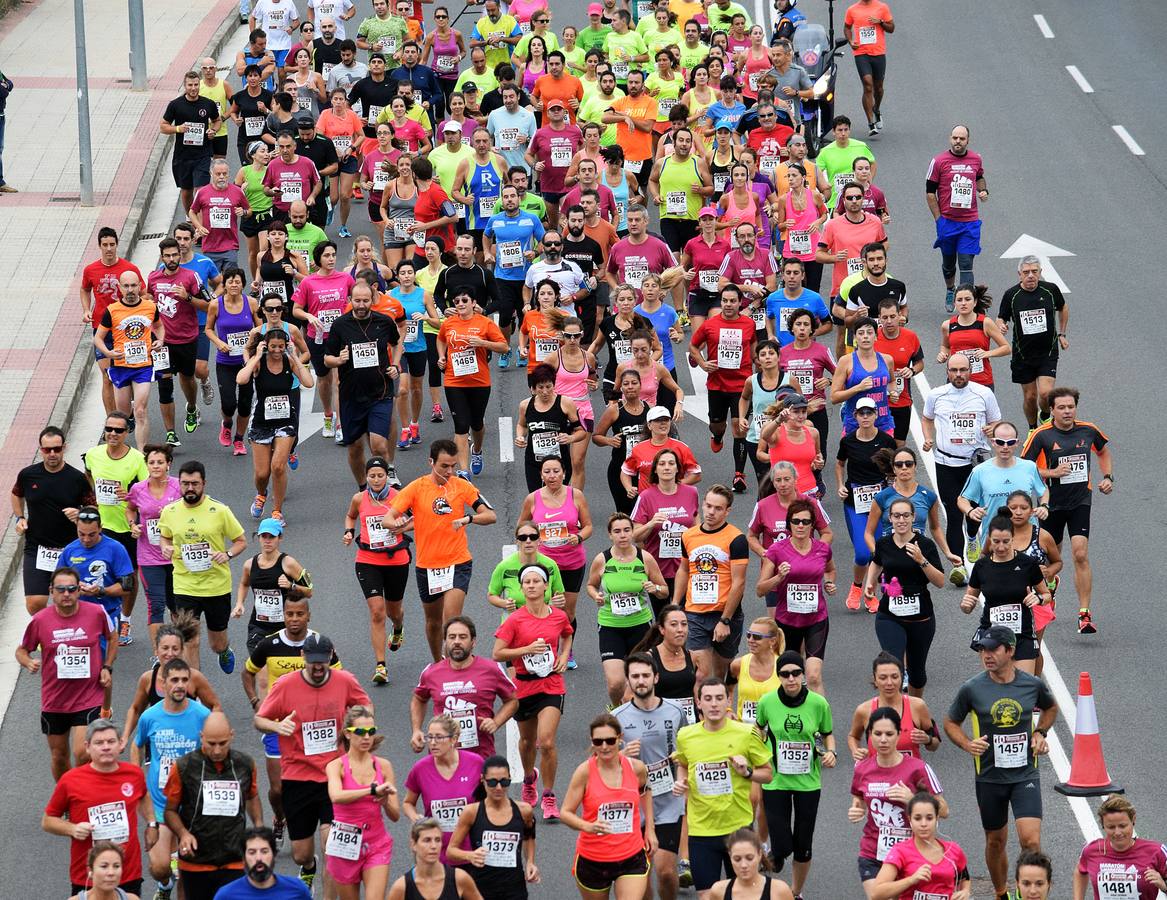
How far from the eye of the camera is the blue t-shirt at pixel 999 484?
1698 cm

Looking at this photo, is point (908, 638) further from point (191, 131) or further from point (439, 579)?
point (191, 131)

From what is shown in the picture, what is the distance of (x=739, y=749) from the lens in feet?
44.5

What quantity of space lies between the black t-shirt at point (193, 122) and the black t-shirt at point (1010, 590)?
13889 mm

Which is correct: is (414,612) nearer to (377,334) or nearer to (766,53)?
(377,334)

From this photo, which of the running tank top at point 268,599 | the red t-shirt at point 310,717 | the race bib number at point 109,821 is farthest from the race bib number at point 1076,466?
the race bib number at point 109,821

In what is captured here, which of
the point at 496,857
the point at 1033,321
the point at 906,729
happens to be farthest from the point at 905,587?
the point at 1033,321

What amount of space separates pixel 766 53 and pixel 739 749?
16.6 m

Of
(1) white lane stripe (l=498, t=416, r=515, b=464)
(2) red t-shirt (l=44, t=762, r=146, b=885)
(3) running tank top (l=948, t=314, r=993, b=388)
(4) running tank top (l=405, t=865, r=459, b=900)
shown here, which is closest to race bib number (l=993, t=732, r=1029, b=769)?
(4) running tank top (l=405, t=865, r=459, b=900)

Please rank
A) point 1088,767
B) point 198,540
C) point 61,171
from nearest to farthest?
point 1088,767 → point 198,540 → point 61,171

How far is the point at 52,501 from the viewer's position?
17062mm

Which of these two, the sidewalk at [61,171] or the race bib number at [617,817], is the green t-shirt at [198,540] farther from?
the race bib number at [617,817]

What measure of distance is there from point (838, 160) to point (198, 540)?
1021 centimetres

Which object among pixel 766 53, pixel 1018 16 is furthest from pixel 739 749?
pixel 1018 16

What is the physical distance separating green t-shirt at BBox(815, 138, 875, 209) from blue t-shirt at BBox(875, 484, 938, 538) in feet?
26.0
